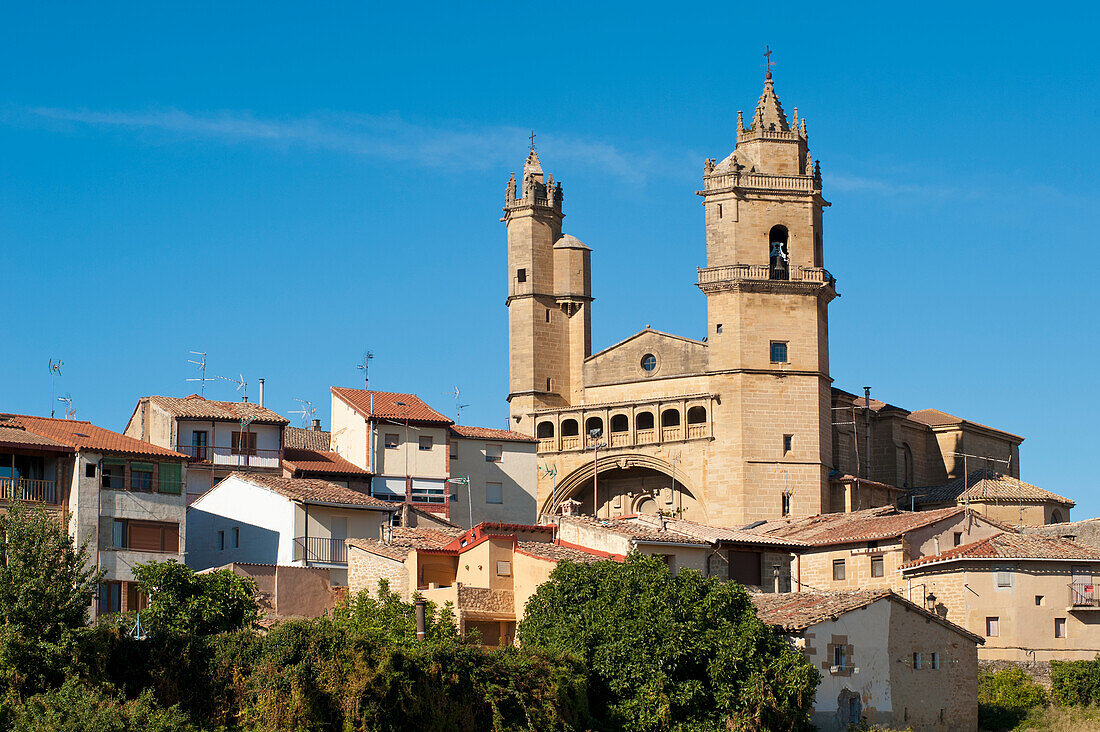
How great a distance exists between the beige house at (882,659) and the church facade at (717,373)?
27890 mm

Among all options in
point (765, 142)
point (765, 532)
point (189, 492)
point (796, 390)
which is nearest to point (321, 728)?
point (189, 492)

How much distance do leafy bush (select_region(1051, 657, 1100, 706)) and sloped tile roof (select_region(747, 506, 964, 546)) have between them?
25.1ft

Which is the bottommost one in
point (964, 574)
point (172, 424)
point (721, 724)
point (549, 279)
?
point (721, 724)

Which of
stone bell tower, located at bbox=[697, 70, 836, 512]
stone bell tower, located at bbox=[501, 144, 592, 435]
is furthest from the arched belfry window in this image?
stone bell tower, located at bbox=[501, 144, 592, 435]

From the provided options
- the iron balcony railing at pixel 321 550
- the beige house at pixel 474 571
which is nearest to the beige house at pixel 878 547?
the beige house at pixel 474 571

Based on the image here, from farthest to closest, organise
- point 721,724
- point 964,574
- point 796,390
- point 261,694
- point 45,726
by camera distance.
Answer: point 796,390, point 964,574, point 721,724, point 261,694, point 45,726

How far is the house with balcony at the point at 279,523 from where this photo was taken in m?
52.2

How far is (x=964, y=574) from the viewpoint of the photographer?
56875 mm

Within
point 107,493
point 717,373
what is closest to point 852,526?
point 717,373

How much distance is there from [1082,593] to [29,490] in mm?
30352

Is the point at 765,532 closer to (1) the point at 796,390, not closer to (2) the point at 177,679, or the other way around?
(1) the point at 796,390

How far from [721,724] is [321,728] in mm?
9440

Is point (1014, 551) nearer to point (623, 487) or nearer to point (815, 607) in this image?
point (815, 607)

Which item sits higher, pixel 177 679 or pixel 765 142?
pixel 765 142
